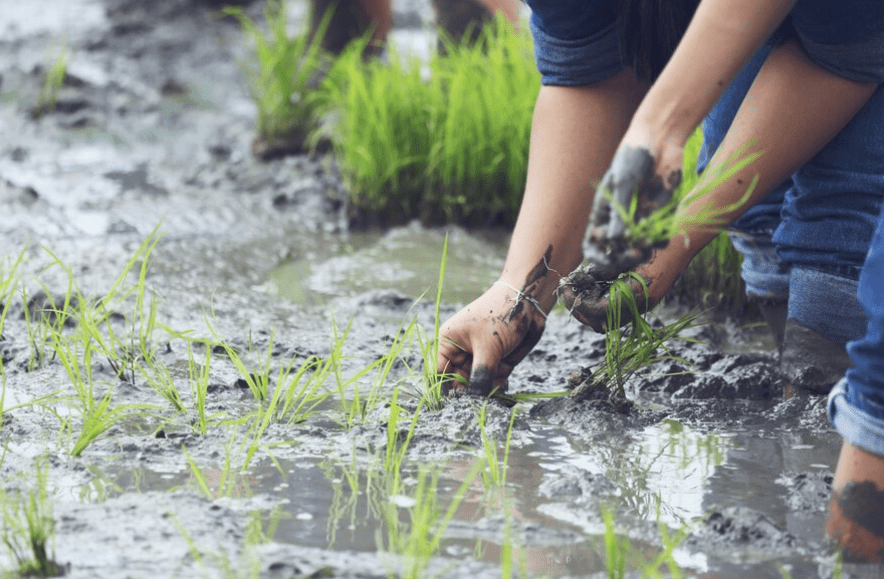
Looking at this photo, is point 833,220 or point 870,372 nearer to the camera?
point 870,372

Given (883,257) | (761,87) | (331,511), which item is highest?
(761,87)

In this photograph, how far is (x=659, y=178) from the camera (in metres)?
1.28

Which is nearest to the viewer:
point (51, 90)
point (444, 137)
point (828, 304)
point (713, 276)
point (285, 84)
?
point (828, 304)

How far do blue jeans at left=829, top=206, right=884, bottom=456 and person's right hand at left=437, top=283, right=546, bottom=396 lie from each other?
624 millimetres

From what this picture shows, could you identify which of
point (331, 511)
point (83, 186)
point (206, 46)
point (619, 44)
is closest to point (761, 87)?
point (619, 44)

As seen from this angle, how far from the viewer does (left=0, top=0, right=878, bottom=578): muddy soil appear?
4.29 feet

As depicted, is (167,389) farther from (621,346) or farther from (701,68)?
(701,68)

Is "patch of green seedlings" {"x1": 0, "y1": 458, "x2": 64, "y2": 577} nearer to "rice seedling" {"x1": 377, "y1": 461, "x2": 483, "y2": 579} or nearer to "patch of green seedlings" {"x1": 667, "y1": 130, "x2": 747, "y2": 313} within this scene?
"rice seedling" {"x1": 377, "y1": 461, "x2": 483, "y2": 579}

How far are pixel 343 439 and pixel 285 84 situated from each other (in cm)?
235

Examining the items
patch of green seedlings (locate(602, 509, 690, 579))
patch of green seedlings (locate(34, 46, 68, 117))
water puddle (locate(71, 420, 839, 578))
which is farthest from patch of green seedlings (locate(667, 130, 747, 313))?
patch of green seedlings (locate(34, 46, 68, 117))

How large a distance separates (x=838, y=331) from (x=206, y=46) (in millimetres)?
4188

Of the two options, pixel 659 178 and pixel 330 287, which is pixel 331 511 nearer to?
pixel 659 178

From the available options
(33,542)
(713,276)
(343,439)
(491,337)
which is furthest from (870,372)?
(713,276)

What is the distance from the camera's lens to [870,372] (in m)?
1.25
